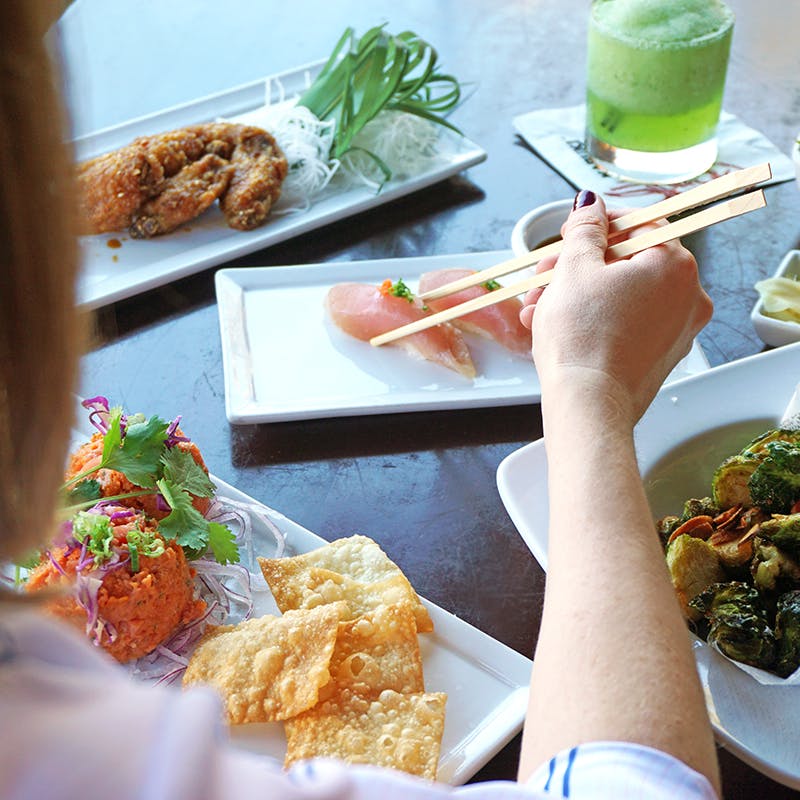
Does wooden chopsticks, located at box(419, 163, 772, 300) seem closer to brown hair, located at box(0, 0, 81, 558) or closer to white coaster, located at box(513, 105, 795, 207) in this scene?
white coaster, located at box(513, 105, 795, 207)

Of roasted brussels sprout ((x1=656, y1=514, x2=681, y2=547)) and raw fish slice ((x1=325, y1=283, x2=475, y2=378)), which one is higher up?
roasted brussels sprout ((x1=656, y1=514, x2=681, y2=547))

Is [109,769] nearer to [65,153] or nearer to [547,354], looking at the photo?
[65,153]

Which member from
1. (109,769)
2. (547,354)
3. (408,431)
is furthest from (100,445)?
(109,769)

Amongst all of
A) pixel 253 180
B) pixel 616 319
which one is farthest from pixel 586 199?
pixel 253 180

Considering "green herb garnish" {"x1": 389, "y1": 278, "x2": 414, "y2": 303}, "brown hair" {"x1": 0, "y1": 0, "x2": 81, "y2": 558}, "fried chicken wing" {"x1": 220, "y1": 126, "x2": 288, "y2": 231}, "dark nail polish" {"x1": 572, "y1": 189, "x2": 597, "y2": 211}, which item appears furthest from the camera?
"fried chicken wing" {"x1": 220, "y1": 126, "x2": 288, "y2": 231}

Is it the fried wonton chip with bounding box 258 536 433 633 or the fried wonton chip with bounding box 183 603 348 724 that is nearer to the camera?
the fried wonton chip with bounding box 183 603 348 724

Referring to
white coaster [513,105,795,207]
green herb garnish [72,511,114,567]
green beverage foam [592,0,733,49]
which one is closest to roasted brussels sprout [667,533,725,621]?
green herb garnish [72,511,114,567]

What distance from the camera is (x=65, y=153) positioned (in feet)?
1.70

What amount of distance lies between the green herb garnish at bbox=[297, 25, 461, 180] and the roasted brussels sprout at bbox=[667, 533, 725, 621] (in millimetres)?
1215

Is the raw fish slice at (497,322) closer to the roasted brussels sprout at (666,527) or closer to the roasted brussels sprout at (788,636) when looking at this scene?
the roasted brussels sprout at (666,527)

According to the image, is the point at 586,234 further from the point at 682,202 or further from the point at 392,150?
the point at 392,150

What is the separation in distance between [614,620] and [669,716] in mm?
87

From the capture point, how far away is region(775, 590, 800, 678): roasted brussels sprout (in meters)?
1.06

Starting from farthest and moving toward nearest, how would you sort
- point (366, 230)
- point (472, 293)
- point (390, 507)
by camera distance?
point (366, 230)
point (472, 293)
point (390, 507)
